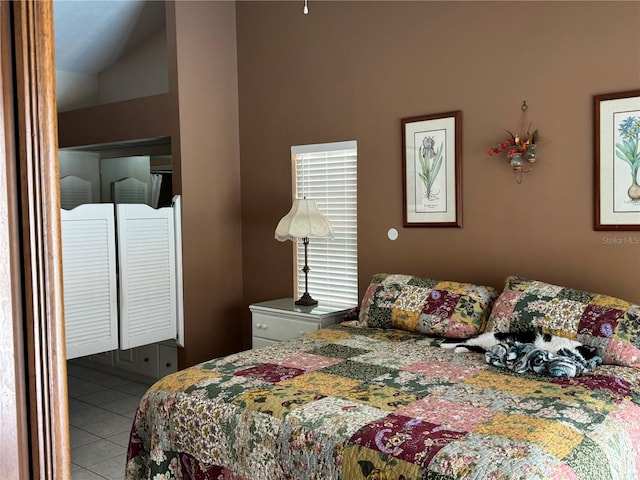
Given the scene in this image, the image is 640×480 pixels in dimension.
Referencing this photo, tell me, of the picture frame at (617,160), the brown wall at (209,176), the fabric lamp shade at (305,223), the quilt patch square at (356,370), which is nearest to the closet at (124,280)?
the brown wall at (209,176)

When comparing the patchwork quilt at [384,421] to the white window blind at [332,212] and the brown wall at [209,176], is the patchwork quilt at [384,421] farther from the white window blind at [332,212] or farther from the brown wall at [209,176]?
the brown wall at [209,176]

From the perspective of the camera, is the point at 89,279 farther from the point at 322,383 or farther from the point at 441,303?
the point at 441,303

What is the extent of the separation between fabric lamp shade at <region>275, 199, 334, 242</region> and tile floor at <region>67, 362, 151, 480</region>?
5.31 ft

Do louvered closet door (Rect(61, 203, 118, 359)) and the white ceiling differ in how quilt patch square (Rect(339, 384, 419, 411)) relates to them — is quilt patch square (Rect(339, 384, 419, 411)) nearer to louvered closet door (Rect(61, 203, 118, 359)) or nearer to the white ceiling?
louvered closet door (Rect(61, 203, 118, 359))

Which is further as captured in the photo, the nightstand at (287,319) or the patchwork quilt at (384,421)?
the nightstand at (287,319)

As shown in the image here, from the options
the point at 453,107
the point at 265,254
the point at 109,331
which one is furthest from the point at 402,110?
the point at 109,331

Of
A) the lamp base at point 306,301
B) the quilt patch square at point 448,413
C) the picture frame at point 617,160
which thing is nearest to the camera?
the quilt patch square at point 448,413

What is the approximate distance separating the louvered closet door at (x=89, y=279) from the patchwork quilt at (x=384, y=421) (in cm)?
118

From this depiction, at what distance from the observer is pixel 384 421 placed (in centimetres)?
202

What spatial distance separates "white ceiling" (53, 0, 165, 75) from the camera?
448 centimetres

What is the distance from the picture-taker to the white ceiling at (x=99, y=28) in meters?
4.48

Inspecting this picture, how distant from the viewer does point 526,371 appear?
2568 millimetres

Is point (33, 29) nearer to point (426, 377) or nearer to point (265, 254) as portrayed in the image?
point (426, 377)

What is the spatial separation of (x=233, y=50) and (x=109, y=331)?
2.33 m
